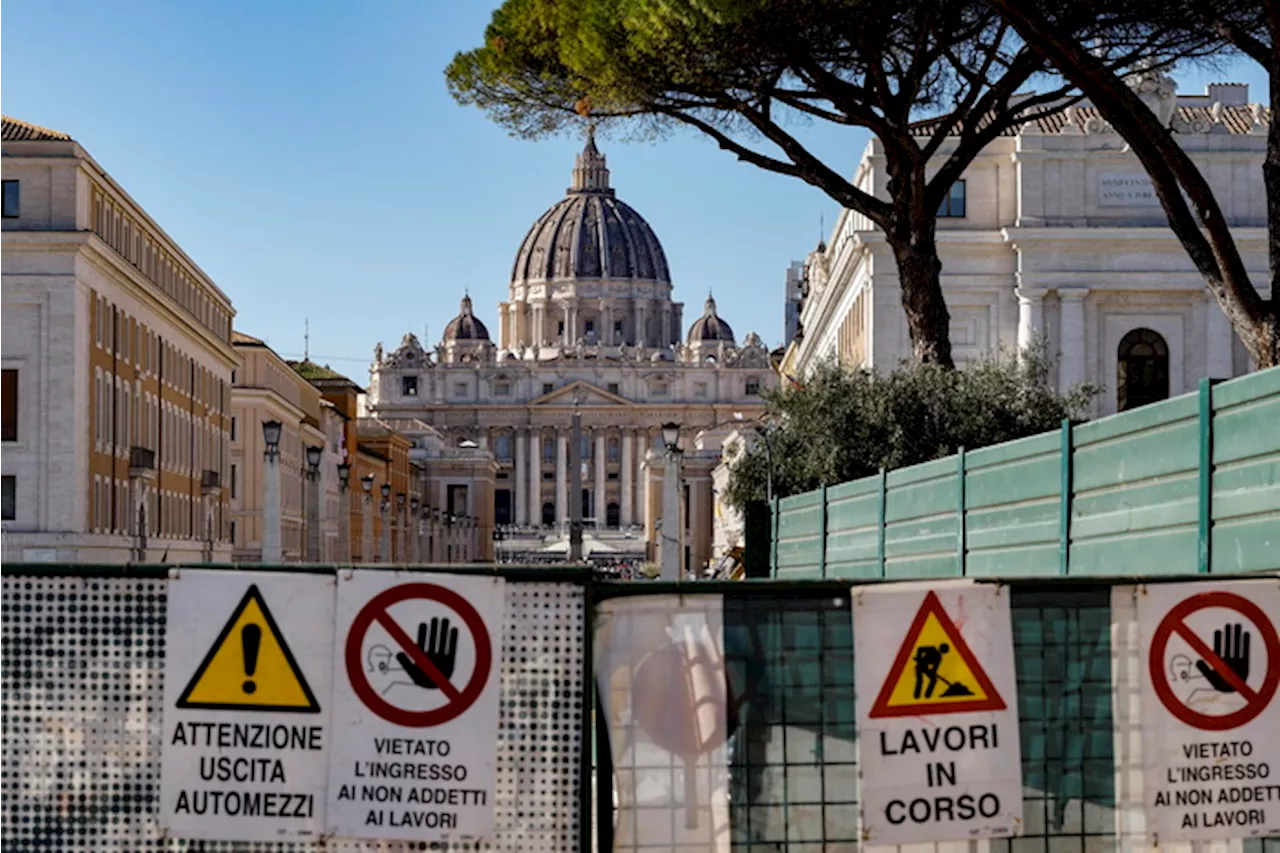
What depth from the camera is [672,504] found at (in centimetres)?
4203

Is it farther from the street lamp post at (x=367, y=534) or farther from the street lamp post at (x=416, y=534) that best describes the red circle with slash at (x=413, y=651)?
the street lamp post at (x=416, y=534)

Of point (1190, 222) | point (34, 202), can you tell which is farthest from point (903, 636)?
point (34, 202)

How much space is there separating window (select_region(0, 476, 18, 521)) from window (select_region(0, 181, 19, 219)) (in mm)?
4929

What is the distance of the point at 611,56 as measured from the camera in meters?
23.0

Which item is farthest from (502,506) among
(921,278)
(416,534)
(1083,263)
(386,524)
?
(921,278)

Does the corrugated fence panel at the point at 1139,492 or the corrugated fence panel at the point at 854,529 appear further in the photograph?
the corrugated fence panel at the point at 854,529

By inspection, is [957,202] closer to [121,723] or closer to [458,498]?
[121,723]

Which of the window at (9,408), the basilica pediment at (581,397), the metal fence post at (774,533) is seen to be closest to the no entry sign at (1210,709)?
the metal fence post at (774,533)

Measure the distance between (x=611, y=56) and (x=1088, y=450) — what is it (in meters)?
12.9

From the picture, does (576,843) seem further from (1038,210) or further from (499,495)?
(499,495)

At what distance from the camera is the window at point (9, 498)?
41094 millimetres

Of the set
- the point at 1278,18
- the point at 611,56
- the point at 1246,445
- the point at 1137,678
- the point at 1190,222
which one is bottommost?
the point at 1137,678

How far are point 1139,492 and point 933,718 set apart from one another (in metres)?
3.58

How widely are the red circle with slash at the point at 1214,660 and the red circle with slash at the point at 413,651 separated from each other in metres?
2.11
